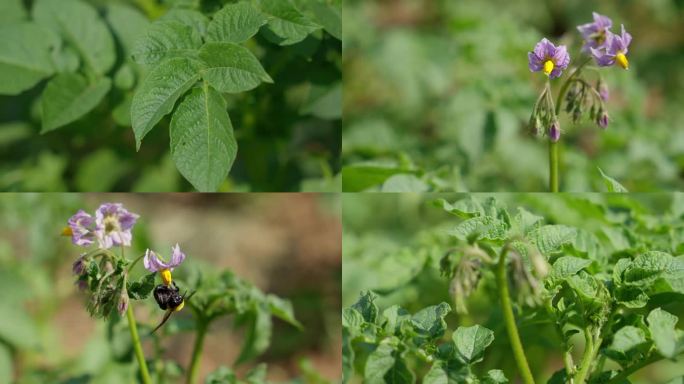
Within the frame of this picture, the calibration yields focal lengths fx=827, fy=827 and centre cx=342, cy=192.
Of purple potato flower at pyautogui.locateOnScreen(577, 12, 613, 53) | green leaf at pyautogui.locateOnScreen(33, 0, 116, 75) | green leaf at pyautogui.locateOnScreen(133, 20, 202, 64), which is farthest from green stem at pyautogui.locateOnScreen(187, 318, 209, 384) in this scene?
purple potato flower at pyautogui.locateOnScreen(577, 12, 613, 53)

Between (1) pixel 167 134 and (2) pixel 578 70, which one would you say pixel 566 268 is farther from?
(1) pixel 167 134

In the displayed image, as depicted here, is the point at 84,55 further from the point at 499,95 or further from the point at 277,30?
the point at 499,95

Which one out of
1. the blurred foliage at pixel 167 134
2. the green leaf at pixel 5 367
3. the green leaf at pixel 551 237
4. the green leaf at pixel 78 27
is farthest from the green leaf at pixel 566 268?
the green leaf at pixel 5 367

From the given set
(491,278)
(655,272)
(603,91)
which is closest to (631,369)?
(655,272)

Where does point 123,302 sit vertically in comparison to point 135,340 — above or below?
above

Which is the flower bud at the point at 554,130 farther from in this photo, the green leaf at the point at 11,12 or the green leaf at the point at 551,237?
the green leaf at the point at 11,12

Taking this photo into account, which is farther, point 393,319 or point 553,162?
point 553,162
